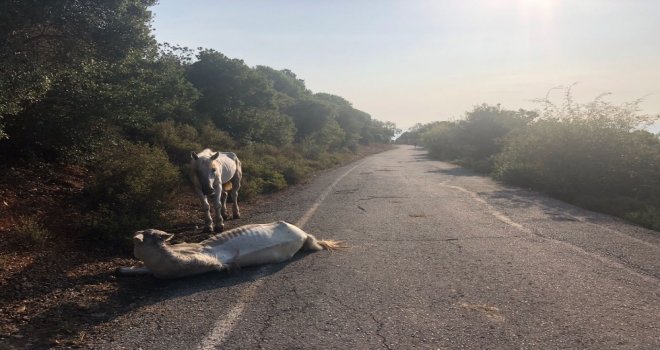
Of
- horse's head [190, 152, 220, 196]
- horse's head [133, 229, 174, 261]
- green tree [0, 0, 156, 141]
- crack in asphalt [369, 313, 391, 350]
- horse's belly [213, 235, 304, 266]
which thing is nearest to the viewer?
crack in asphalt [369, 313, 391, 350]

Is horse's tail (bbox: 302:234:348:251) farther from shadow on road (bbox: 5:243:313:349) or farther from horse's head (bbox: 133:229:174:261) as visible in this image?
horse's head (bbox: 133:229:174:261)

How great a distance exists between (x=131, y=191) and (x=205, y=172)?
4.34ft

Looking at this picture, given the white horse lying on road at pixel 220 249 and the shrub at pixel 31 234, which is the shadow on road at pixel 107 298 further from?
the shrub at pixel 31 234

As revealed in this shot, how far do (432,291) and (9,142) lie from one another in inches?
343

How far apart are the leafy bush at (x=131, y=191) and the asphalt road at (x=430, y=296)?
103 inches

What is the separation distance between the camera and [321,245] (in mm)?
6691

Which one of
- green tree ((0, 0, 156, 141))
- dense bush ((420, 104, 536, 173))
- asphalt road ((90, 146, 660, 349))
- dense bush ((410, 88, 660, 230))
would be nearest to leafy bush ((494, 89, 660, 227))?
dense bush ((410, 88, 660, 230))

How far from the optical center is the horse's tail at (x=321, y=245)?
21.4 feet

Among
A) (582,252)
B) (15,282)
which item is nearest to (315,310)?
(15,282)

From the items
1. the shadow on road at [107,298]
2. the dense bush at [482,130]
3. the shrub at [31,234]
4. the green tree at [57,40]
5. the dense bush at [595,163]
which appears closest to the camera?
the shadow on road at [107,298]

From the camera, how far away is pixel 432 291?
4.75 metres

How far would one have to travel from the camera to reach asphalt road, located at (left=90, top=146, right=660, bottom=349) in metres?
3.65

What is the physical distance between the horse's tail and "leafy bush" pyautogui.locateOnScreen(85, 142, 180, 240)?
2.74m

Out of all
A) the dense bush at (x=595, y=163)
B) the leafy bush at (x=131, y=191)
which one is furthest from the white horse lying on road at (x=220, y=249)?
the dense bush at (x=595, y=163)
